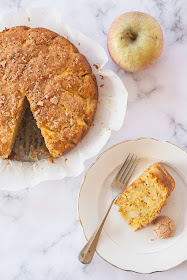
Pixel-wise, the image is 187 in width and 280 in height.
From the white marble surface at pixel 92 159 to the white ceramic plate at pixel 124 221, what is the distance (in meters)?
0.14

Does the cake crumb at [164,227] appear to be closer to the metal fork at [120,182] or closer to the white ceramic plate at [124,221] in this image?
the white ceramic plate at [124,221]

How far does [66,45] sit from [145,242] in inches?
58.0

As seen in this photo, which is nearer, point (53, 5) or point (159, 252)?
point (159, 252)

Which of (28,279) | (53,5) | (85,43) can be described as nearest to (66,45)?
(85,43)

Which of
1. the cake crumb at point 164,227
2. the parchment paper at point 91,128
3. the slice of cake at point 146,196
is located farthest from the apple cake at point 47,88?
the cake crumb at point 164,227

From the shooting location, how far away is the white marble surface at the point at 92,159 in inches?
113

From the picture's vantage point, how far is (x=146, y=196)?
2.75 metres

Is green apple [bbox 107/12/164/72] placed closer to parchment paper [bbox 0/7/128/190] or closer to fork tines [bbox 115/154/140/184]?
parchment paper [bbox 0/7/128/190]

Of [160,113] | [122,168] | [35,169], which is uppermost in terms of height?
[160,113]

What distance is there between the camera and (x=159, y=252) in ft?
9.07

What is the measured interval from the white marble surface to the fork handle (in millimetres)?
122

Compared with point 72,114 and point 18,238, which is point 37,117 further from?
point 18,238

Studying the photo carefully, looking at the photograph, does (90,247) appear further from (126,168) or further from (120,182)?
(126,168)

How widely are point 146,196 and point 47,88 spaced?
997 mm
